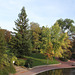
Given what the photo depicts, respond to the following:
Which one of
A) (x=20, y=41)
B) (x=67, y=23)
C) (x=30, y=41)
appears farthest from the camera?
(x=67, y=23)

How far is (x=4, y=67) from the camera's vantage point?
13.3 meters

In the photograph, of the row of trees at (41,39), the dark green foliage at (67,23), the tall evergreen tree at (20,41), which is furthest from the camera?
the dark green foliage at (67,23)

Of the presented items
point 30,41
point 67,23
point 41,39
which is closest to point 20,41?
point 30,41

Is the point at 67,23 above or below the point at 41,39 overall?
above

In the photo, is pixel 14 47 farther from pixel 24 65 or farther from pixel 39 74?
pixel 39 74

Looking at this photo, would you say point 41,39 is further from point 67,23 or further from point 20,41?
point 67,23

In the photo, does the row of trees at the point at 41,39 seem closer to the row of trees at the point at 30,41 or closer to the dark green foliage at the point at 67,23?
the row of trees at the point at 30,41

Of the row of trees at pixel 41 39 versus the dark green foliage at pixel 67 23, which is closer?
the row of trees at pixel 41 39

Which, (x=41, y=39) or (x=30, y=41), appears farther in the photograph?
→ (x=30, y=41)

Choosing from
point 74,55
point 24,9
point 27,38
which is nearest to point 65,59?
point 74,55

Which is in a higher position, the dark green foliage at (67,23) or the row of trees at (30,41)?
the dark green foliage at (67,23)

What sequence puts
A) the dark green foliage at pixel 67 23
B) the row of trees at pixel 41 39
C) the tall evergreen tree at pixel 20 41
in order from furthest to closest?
the dark green foliage at pixel 67 23 → the tall evergreen tree at pixel 20 41 → the row of trees at pixel 41 39

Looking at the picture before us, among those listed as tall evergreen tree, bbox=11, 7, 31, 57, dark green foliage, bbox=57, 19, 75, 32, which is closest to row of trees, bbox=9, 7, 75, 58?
tall evergreen tree, bbox=11, 7, 31, 57

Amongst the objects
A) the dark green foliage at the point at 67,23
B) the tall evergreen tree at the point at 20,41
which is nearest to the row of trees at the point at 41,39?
the tall evergreen tree at the point at 20,41
